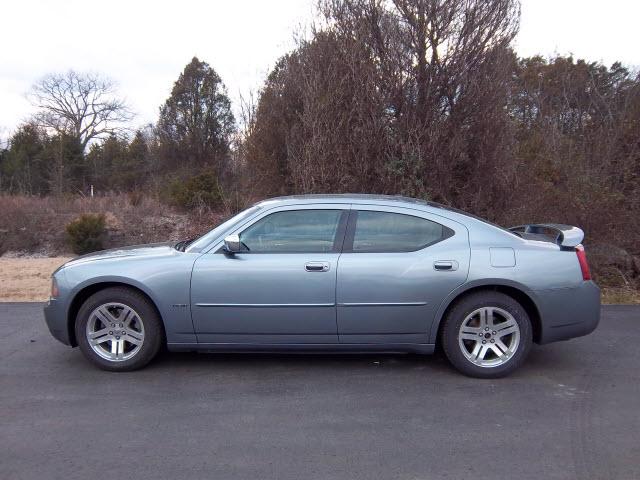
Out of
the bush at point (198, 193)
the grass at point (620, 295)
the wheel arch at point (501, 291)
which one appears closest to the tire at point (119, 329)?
the wheel arch at point (501, 291)

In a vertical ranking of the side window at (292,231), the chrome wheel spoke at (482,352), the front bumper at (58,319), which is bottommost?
the chrome wheel spoke at (482,352)

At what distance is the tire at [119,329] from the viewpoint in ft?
16.4

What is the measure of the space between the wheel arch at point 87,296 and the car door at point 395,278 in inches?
64.2

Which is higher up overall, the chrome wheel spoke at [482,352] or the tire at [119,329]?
the tire at [119,329]

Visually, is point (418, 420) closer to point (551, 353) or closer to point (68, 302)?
point (551, 353)

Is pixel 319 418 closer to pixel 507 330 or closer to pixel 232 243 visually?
pixel 232 243

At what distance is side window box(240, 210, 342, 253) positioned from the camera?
16.5 feet

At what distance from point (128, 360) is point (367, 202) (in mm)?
2499

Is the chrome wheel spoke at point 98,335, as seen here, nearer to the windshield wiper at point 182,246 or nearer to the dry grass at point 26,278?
the windshield wiper at point 182,246

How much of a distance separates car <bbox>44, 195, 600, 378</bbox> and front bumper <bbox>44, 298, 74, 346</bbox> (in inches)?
0.5

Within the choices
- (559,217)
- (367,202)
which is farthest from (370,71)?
(367,202)

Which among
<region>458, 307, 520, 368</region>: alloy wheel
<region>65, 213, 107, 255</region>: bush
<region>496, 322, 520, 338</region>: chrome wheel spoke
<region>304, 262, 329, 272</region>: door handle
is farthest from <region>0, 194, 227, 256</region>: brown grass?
<region>496, 322, 520, 338</region>: chrome wheel spoke

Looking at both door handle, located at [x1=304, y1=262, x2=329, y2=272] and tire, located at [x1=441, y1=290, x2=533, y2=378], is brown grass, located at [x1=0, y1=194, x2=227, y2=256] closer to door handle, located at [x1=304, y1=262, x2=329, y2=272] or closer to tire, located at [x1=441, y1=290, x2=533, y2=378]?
door handle, located at [x1=304, y1=262, x2=329, y2=272]

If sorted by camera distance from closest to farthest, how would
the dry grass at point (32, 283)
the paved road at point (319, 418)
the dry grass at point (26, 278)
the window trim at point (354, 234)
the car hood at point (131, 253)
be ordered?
1. the paved road at point (319, 418)
2. the window trim at point (354, 234)
3. the car hood at point (131, 253)
4. the dry grass at point (32, 283)
5. the dry grass at point (26, 278)
